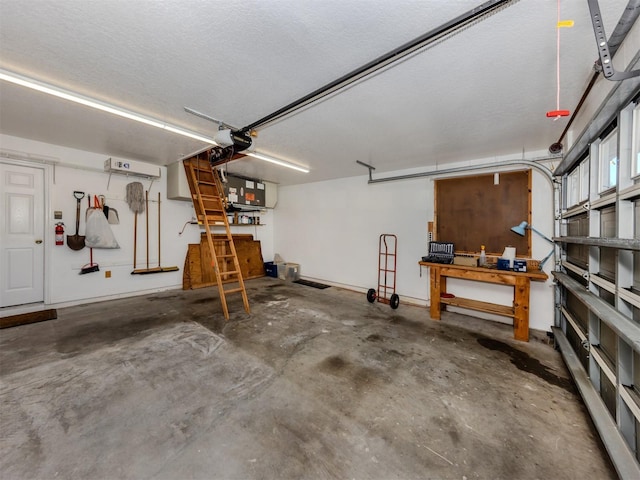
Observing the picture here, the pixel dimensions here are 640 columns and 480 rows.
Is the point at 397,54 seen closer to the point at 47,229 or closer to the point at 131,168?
the point at 131,168

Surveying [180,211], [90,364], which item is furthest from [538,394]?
[180,211]

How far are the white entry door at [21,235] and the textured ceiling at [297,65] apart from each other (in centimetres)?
90

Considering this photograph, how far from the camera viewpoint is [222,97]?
244 cm

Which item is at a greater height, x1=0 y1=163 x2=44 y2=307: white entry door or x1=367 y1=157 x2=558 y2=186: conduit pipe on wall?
x1=367 y1=157 x2=558 y2=186: conduit pipe on wall

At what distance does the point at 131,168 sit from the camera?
467cm

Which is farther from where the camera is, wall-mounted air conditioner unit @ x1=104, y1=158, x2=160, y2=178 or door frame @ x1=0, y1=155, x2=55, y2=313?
wall-mounted air conditioner unit @ x1=104, y1=158, x2=160, y2=178

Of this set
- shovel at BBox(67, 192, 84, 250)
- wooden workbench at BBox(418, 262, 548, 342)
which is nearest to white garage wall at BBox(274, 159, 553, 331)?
wooden workbench at BBox(418, 262, 548, 342)

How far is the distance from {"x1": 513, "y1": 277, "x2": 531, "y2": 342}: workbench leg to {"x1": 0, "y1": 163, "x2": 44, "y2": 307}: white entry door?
7.51 metres

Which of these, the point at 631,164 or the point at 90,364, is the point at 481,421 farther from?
the point at 90,364

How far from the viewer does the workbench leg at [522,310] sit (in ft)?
10.4

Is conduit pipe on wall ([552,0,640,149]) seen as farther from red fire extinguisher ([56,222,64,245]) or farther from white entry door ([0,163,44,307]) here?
white entry door ([0,163,44,307])

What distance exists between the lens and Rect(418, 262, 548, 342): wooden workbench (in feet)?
10.5

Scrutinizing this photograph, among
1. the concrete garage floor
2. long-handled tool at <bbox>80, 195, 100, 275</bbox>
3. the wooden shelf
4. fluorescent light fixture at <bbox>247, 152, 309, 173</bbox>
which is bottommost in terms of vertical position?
the concrete garage floor

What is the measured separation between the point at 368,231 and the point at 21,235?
6251 mm
